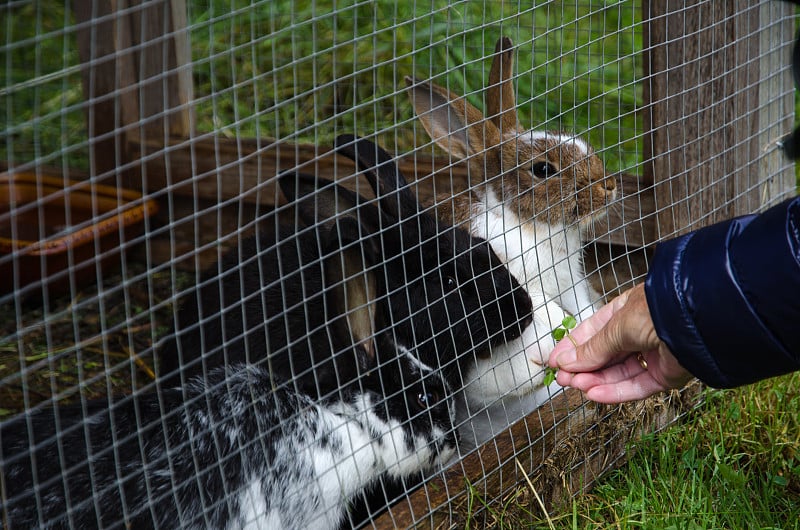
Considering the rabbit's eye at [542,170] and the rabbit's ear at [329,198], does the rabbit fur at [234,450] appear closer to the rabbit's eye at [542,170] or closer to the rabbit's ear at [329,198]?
the rabbit's ear at [329,198]

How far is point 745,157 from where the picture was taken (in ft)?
9.31

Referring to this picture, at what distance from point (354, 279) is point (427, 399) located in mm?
420

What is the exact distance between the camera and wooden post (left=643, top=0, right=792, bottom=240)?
262cm

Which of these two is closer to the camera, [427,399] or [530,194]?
[427,399]

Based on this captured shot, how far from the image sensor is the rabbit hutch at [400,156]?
212 centimetres

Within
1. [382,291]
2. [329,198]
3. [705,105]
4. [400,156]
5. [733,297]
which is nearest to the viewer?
[733,297]

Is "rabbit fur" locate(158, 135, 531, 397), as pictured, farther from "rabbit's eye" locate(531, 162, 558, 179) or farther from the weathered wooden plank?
the weathered wooden plank

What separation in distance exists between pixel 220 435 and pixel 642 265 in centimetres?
157

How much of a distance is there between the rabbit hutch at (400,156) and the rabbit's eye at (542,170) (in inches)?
3.1

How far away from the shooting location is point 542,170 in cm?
278

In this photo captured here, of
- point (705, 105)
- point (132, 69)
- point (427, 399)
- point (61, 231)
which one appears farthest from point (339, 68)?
point (427, 399)

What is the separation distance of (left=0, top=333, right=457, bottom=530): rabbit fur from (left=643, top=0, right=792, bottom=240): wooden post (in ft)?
3.30

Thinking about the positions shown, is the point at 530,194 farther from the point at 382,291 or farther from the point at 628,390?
the point at 628,390

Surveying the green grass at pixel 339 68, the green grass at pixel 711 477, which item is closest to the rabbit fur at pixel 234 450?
the green grass at pixel 711 477
